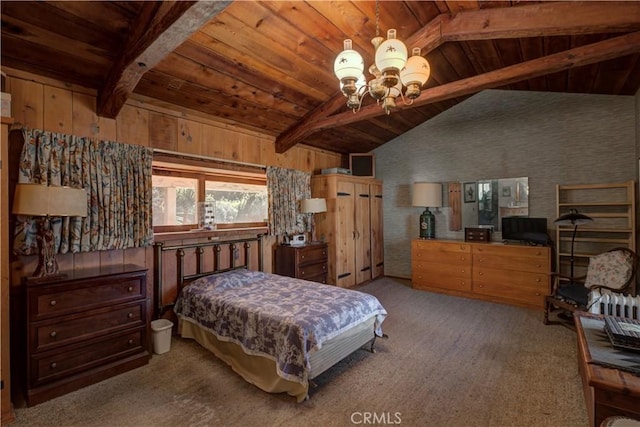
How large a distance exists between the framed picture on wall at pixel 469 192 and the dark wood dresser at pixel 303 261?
8.48 ft

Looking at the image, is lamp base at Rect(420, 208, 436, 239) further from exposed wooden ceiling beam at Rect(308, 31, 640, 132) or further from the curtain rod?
the curtain rod

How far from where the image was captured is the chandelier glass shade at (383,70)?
1.73 meters

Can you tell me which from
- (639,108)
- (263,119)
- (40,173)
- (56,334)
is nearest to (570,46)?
(639,108)

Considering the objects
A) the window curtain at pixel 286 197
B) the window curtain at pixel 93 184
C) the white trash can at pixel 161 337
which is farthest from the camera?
the window curtain at pixel 286 197

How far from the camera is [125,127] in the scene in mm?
2801

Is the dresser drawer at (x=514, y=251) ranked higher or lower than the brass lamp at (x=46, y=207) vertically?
lower

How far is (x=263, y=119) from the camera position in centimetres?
374

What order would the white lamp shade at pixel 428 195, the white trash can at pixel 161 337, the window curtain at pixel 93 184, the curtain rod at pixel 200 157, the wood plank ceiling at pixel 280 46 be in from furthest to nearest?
the white lamp shade at pixel 428 195, the curtain rod at pixel 200 157, the white trash can at pixel 161 337, the window curtain at pixel 93 184, the wood plank ceiling at pixel 280 46

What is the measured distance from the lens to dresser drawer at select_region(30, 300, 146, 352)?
2.01 meters

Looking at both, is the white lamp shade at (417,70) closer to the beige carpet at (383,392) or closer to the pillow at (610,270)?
the beige carpet at (383,392)

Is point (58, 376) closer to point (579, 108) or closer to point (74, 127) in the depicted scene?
point (74, 127)


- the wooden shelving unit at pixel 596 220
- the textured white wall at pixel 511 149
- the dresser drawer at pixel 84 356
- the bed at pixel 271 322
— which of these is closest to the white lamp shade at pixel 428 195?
the textured white wall at pixel 511 149

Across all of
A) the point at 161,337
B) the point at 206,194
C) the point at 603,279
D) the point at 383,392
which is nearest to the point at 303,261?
the point at 206,194

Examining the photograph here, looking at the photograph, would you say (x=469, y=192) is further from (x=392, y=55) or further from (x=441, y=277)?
(x=392, y=55)
